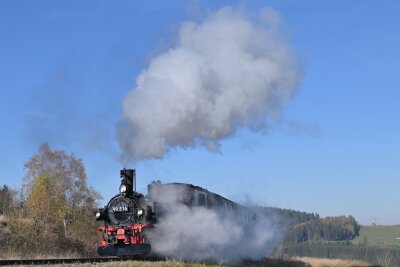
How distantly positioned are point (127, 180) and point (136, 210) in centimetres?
138

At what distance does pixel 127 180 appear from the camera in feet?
71.1

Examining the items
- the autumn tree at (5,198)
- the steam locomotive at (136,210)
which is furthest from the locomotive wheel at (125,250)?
the autumn tree at (5,198)

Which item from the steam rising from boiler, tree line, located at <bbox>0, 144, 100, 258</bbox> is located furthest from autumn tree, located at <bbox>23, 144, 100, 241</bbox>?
the steam rising from boiler

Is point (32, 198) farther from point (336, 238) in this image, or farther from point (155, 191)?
point (336, 238)

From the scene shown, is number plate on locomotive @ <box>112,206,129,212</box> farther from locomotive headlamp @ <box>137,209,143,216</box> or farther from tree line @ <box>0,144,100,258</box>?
tree line @ <box>0,144,100,258</box>

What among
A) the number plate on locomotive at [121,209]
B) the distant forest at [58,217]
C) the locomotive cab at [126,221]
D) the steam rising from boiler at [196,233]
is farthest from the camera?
the distant forest at [58,217]

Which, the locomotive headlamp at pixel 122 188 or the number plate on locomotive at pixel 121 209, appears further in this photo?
the locomotive headlamp at pixel 122 188

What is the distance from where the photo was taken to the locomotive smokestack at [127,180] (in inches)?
845

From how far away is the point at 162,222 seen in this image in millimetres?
21875

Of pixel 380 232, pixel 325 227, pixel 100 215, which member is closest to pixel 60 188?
pixel 100 215

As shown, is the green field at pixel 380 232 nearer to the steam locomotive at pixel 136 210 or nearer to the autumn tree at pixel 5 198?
the autumn tree at pixel 5 198

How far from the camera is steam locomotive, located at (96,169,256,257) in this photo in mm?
20281

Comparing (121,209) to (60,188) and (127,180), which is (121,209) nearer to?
(127,180)

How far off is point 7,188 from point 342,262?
4327 centimetres
